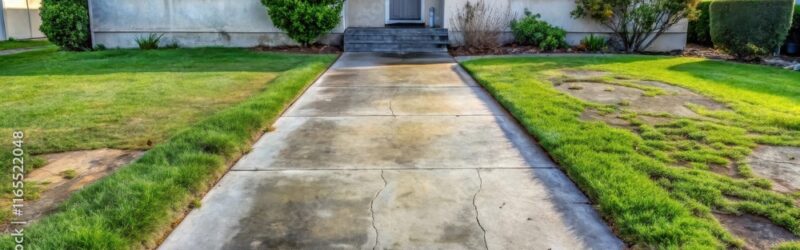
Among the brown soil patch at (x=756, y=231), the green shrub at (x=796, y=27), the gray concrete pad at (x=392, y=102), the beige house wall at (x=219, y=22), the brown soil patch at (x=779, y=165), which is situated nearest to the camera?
the brown soil patch at (x=756, y=231)

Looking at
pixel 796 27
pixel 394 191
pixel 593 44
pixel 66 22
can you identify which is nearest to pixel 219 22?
pixel 66 22

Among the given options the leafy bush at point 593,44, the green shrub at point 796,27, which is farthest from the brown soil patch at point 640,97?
the green shrub at point 796,27

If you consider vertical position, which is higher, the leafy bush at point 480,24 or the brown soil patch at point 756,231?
the leafy bush at point 480,24

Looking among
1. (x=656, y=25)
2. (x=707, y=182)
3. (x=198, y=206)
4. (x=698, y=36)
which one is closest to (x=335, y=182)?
(x=198, y=206)

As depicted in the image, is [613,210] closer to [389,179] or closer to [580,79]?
[389,179]

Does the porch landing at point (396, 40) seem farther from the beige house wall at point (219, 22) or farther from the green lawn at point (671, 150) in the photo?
the green lawn at point (671, 150)

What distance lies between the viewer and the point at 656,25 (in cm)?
1212

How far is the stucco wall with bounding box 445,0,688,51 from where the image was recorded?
1264 cm

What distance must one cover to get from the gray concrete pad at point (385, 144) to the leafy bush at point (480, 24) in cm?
698

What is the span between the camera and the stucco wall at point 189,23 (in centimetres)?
1260

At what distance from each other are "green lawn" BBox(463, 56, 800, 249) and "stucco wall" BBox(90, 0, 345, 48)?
6.78 metres

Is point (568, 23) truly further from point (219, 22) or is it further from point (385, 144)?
point (385, 144)

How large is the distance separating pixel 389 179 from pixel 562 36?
969 cm

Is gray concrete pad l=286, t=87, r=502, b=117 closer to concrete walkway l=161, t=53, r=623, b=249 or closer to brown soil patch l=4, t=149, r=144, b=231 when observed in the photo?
concrete walkway l=161, t=53, r=623, b=249
